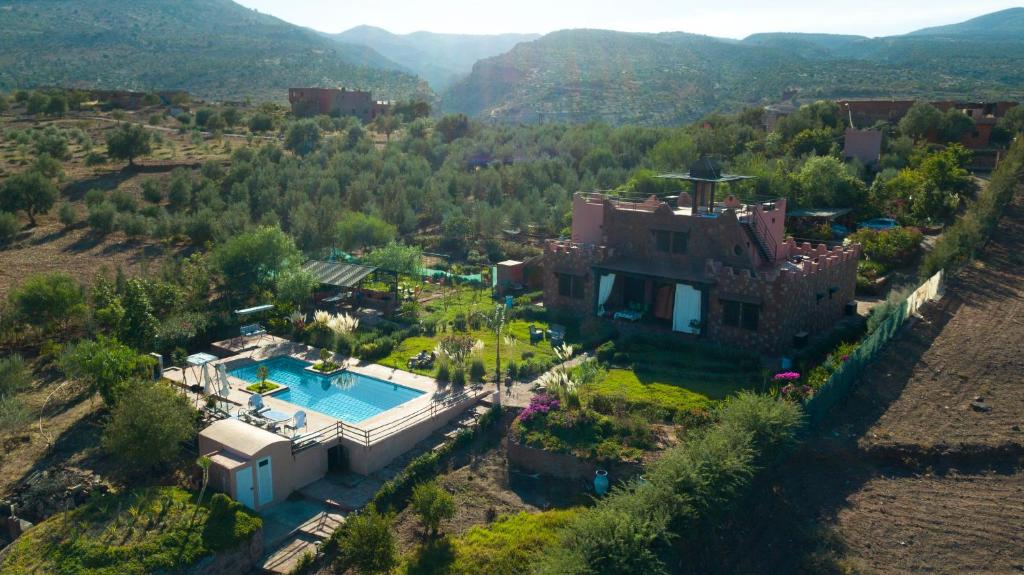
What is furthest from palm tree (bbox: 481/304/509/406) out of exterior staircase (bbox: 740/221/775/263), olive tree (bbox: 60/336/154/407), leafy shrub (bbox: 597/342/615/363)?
olive tree (bbox: 60/336/154/407)

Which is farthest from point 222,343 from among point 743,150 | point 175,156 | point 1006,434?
point 743,150

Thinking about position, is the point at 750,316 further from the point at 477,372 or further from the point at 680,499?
the point at 680,499

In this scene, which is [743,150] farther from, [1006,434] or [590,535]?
[590,535]

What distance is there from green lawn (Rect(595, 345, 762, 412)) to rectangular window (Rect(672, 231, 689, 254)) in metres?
3.70

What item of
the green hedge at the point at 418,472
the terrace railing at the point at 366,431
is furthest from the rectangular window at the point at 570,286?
the terrace railing at the point at 366,431

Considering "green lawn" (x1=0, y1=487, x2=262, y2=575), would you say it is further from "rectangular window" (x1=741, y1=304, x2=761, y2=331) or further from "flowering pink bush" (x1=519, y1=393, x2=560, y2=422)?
"rectangular window" (x1=741, y1=304, x2=761, y2=331)

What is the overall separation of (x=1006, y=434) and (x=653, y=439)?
843 cm

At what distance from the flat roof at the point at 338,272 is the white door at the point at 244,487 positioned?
12.5 meters

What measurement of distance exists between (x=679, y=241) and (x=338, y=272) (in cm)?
1296

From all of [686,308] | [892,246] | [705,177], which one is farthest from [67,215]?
[892,246]

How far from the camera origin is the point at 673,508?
14.4 meters

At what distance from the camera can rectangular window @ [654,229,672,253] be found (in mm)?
26016

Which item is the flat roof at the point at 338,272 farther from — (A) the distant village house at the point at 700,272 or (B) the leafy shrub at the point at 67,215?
(B) the leafy shrub at the point at 67,215

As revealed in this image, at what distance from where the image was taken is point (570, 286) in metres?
27.9
